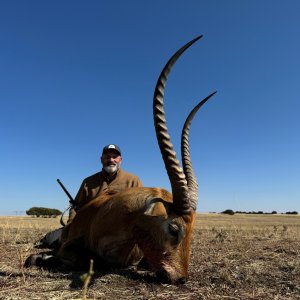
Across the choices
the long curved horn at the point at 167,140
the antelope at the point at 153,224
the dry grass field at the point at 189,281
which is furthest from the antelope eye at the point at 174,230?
the dry grass field at the point at 189,281

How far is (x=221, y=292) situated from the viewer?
4.37m

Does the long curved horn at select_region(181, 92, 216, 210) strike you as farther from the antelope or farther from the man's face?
the man's face

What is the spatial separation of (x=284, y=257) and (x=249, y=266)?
3.98 feet

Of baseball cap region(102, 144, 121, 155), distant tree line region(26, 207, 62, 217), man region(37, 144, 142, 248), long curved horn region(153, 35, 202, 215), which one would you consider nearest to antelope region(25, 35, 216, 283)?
long curved horn region(153, 35, 202, 215)

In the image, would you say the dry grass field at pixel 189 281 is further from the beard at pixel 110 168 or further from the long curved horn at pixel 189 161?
the beard at pixel 110 168

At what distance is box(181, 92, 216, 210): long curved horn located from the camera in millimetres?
5355

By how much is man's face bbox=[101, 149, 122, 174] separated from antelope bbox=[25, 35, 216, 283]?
58.9 inches

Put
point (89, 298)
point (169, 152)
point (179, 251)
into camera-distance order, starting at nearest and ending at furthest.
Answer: point (89, 298)
point (179, 251)
point (169, 152)

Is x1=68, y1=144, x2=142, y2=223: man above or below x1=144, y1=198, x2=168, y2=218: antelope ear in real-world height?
above

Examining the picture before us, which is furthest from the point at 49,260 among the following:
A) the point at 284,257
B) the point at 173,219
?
the point at 284,257

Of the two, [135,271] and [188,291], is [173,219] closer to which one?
[188,291]

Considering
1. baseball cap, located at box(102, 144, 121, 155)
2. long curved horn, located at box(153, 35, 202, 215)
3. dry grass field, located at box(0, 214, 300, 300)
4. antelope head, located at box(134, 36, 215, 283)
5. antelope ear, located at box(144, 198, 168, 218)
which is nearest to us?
dry grass field, located at box(0, 214, 300, 300)

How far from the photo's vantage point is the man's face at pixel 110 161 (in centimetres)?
779

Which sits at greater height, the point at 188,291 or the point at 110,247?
the point at 110,247
